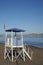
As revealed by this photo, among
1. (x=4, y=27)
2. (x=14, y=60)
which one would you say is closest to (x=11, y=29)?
(x=4, y=27)

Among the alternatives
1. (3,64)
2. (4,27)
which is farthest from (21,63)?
(4,27)

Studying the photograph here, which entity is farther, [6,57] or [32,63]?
[6,57]

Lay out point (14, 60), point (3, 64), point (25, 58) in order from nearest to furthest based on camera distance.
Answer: point (3, 64) < point (14, 60) < point (25, 58)

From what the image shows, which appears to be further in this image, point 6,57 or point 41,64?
point 6,57

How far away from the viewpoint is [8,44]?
71.8 ft

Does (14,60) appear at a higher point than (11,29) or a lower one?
lower

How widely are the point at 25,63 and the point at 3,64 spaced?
227 centimetres

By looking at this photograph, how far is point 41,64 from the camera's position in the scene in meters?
19.1

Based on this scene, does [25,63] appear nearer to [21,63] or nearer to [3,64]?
[21,63]

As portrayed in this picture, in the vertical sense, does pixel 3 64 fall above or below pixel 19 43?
below

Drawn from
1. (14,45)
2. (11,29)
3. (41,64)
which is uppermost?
(11,29)

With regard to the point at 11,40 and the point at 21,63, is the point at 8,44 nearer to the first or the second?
the point at 11,40

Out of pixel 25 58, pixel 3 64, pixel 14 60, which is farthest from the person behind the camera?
pixel 25 58

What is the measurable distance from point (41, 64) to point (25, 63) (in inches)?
65.8
